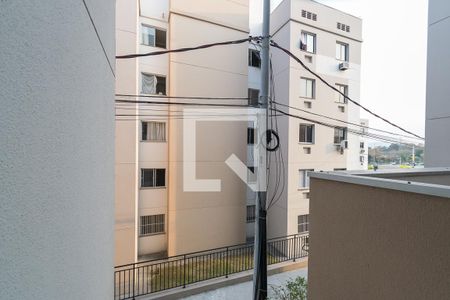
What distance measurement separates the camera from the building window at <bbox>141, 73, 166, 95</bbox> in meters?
7.73

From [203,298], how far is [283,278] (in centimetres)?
196

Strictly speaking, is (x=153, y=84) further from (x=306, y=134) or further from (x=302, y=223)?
(x=302, y=223)

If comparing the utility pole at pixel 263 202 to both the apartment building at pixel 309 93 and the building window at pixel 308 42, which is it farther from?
the building window at pixel 308 42

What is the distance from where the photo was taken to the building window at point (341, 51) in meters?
9.81

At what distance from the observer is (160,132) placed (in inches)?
313

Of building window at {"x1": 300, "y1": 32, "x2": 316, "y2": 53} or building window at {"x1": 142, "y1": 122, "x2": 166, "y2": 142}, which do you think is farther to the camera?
building window at {"x1": 300, "y1": 32, "x2": 316, "y2": 53}

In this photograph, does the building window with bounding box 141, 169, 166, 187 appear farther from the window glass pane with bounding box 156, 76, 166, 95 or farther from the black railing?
the window glass pane with bounding box 156, 76, 166, 95

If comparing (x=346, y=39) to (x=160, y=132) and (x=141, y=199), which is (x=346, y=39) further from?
(x=141, y=199)

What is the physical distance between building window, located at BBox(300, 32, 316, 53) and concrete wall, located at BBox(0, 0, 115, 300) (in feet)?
30.5

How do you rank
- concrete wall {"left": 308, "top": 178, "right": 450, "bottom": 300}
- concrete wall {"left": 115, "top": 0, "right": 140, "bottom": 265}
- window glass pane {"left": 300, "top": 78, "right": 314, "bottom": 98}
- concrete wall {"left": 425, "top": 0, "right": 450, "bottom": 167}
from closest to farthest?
concrete wall {"left": 308, "top": 178, "right": 450, "bottom": 300}, concrete wall {"left": 425, "top": 0, "right": 450, "bottom": 167}, concrete wall {"left": 115, "top": 0, "right": 140, "bottom": 265}, window glass pane {"left": 300, "top": 78, "right": 314, "bottom": 98}

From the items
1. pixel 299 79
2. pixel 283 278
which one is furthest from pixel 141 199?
pixel 299 79

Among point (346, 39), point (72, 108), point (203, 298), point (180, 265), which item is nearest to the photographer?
point (72, 108)

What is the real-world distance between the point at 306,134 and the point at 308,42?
3594 millimetres

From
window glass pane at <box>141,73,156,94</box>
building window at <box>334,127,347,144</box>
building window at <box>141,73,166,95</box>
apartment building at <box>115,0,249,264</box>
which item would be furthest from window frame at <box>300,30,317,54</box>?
window glass pane at <box>141,73,156,94</box>
